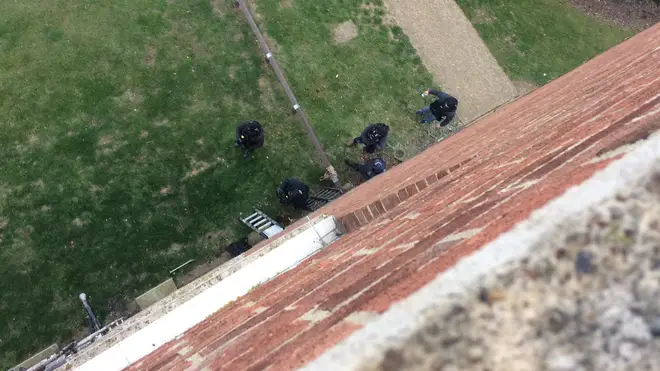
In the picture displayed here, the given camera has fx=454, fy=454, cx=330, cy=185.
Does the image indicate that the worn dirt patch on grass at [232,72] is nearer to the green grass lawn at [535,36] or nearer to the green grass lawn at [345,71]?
the green grass lawn at [345,71]

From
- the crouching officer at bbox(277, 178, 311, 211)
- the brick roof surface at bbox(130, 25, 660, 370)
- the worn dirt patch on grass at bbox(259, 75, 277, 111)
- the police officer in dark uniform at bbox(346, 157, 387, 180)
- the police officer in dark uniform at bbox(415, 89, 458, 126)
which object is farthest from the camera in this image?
the worn dirt patch on grass at bbox(259, 75, 277, 111)

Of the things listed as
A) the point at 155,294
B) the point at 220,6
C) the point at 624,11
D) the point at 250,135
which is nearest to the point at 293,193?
the point at 250,135

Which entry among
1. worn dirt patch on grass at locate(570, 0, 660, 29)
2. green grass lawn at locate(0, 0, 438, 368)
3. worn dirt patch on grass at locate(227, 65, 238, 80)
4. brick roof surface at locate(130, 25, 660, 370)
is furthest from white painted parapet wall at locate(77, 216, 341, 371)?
worn dirt patch on grass at locate(570, 0, 660, 29)

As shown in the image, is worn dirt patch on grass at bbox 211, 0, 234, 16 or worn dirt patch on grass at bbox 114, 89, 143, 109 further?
worn dirt patch on grass at bbox 211, 0, 234, 16

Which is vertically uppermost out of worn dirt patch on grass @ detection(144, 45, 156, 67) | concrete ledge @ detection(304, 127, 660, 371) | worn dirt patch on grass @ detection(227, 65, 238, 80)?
worn dirt patch on grass @ detection(144, 45, 156, 67)

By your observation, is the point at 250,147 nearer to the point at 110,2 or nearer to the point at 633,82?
the point at 110,2

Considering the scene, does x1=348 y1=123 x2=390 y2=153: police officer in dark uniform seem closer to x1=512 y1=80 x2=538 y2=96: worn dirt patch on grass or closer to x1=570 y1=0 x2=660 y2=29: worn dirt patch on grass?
x1=512 y1=80 x2=538 y2=96: worn dirt patch on grass

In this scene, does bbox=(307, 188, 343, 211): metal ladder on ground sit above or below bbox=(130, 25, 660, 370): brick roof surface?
above

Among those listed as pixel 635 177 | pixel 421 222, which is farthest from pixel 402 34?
pixel 635 177
